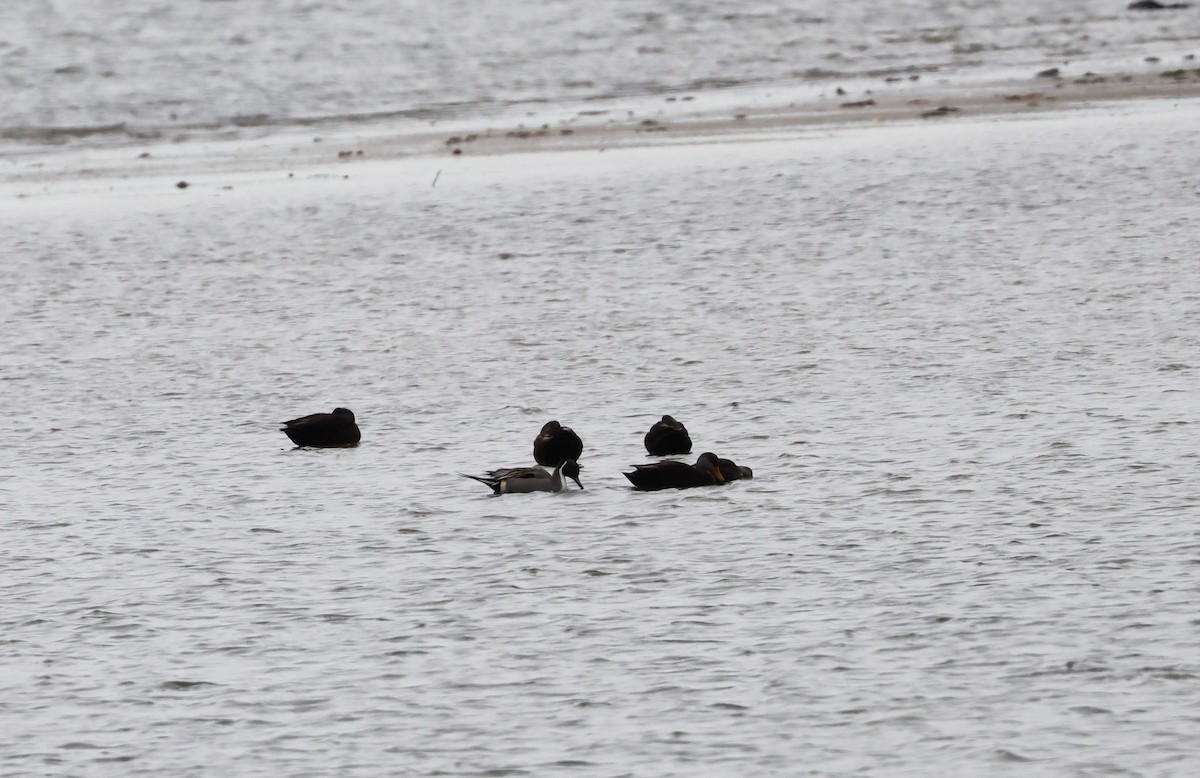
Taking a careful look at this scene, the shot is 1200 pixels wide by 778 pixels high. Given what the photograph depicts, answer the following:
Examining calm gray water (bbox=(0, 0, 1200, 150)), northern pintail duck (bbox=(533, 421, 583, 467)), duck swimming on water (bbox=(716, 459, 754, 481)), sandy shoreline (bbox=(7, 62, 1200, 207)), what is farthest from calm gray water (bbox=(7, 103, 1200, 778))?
calm gray water (bbox=(0, 0, 1200, 150))

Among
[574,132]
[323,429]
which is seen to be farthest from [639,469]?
[574,132]

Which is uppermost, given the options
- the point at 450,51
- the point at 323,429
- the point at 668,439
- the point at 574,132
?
the point at 450,51

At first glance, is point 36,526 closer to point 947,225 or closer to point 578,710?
point 578,710

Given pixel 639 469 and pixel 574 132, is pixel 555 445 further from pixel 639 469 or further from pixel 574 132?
pixel 574 132

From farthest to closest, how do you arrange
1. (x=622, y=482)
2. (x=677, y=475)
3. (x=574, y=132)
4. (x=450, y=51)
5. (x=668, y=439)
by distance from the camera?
(x=450, y=51)
(x=574, y=132)
(x=668, y=439)
(x=622, y=482)
(x=677, y=475)

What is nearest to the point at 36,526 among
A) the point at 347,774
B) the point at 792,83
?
the point at 347,774

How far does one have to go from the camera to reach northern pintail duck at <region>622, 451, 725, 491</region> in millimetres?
7922

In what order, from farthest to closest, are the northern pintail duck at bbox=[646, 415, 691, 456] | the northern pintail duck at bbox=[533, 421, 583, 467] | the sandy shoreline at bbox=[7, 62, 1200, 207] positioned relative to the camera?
the sandy shoreline at bbox=[7, 62, 1200, 207], the northern pintail duck at bbox=[646, 415, 691, 456], the northern pintail duck at bbox=[533, 421, 583, 467]

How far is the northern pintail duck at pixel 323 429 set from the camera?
29.6 feet

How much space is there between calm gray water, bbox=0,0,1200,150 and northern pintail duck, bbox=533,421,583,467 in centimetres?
1535

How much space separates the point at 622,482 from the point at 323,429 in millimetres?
1684

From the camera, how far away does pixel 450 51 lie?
2856cm

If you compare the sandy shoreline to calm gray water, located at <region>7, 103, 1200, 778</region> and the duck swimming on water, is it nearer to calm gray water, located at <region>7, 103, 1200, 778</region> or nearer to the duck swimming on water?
calm gray water, located at <region>7, 103, 1200, 778</region>

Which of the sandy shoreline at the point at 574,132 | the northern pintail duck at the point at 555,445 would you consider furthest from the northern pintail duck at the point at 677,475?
the sandy shoreline at the point at 574,132
